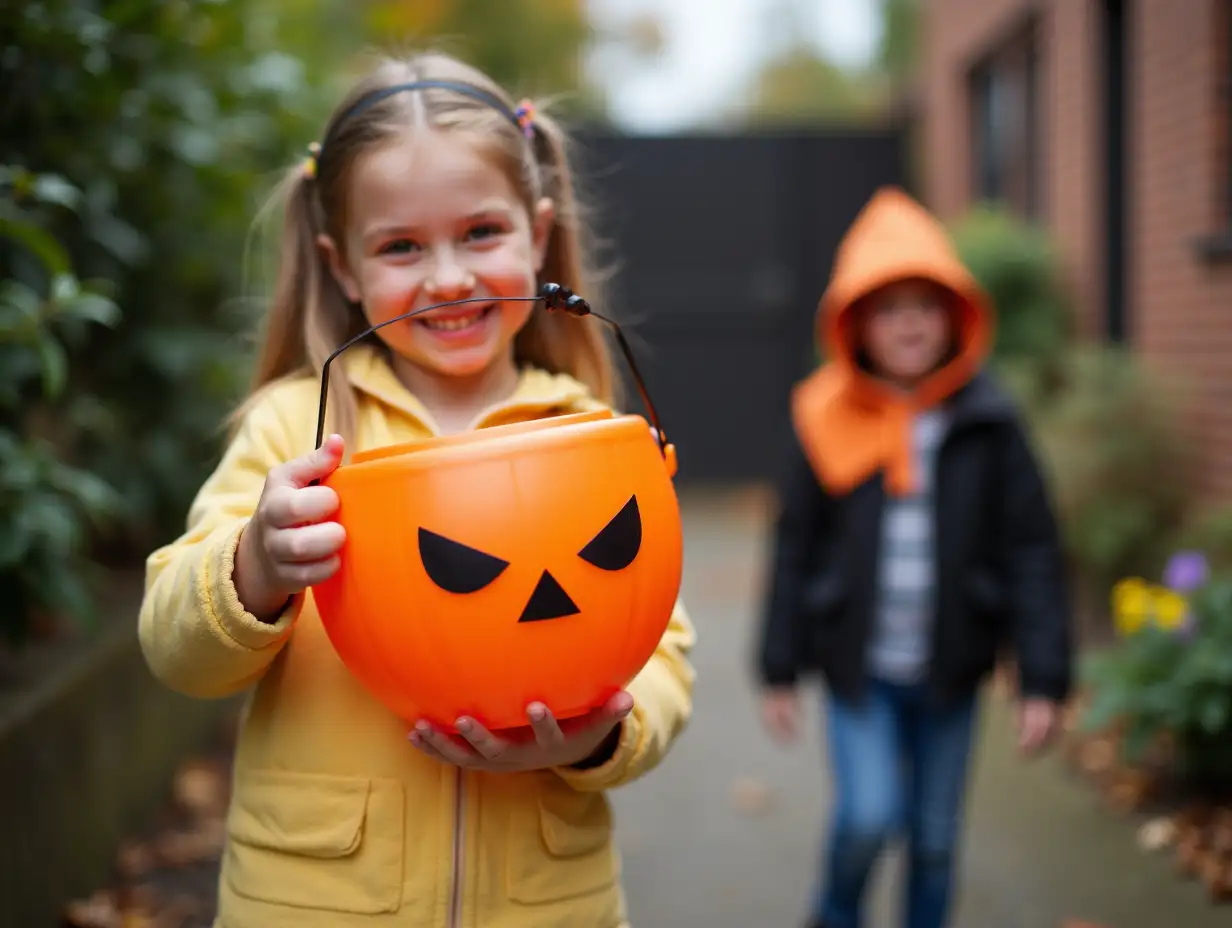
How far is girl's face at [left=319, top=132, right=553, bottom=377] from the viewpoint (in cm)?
183

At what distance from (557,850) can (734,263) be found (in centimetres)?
1061

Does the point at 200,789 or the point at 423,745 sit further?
the point at 200,789

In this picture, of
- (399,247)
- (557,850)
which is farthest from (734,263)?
(557,850)

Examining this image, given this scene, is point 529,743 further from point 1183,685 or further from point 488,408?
point 1183,685

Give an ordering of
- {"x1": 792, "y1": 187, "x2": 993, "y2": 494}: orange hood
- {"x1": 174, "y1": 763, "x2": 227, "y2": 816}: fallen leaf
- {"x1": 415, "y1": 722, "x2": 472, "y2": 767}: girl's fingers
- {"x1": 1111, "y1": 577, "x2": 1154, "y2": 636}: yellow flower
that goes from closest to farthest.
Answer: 1. {"x1": 415, "y1": 722, "x2": 472, "y2": 767}: girl's fingers
2. {"x1": 792, "y1": 187, "x2": 993, "y2": 494}: orange hood
3. {"x1": 1111, "y1": 577, "x2": 1154, "y2": 636}: yellow flower
4. {"x1": 174, "y1": 763, "x2": 227, "y2": 816}: fallen leaf

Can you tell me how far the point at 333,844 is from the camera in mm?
1755

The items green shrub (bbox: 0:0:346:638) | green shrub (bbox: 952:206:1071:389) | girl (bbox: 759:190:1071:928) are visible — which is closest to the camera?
green shrub (bbox: 0:0:346:638)

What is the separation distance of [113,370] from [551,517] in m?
3.66

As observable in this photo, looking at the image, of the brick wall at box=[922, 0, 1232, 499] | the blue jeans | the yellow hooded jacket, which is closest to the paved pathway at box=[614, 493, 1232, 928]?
the blue jeans

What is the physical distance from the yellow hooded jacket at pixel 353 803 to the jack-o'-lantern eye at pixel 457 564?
0.97ft

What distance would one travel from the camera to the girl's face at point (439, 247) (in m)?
1.83

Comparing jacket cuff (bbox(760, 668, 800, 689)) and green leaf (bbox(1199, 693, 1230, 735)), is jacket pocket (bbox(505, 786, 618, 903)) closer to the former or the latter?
jacket cuff (bbox(760, 668, 800, 689))

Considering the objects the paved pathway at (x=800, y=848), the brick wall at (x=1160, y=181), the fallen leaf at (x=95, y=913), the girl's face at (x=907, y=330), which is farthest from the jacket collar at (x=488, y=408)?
the brick wall at (x=1160, y=181)

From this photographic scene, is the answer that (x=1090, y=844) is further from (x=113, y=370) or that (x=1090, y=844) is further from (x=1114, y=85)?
(x=1114, y=85)
